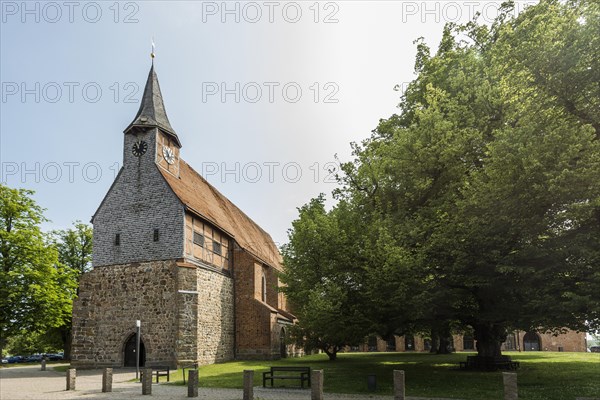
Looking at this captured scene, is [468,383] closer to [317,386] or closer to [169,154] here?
[317,386]

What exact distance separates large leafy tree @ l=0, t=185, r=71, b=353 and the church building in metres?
7.46

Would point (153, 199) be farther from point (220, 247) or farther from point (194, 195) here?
point (220, 247)

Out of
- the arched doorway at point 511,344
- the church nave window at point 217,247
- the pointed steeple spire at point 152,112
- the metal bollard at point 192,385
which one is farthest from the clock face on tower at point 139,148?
the arched doorway at point 511,344

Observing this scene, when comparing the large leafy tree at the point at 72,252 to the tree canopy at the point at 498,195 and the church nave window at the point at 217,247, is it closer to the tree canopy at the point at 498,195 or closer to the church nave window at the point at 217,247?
the church nave window at the point at 217,247

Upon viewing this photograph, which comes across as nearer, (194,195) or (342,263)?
(342,263)

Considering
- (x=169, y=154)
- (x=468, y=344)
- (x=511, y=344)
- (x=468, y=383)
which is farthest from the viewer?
(x=468, y=344)

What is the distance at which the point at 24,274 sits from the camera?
3158 centimetres

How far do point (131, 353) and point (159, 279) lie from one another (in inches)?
174

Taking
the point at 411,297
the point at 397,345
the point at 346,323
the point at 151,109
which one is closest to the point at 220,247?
the point at 151,109

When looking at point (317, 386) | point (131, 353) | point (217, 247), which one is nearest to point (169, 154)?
point (217, 247)

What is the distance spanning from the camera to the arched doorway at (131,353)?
2564cm

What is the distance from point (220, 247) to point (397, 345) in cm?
3328

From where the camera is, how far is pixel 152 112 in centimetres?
2922

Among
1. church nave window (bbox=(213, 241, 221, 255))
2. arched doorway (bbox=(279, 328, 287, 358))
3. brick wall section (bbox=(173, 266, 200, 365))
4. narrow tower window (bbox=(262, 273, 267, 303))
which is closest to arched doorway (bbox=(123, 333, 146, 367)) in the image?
brick wall section (bbox=(173, 266, 200, 365))
